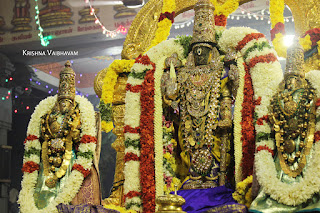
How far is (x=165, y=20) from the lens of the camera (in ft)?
20.9

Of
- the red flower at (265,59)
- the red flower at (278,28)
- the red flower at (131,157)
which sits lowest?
the red flower at (131,157)

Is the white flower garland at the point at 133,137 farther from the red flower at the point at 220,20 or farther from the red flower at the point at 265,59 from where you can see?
the red flower at the point at 265,59

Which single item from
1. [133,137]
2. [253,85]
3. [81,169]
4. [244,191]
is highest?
[253,85]

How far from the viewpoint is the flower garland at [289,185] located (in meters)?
3.94

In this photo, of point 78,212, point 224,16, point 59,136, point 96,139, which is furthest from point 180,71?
point 78,212

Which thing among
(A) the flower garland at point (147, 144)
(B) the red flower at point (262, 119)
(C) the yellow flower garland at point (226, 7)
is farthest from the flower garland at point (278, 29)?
(A) the flower garland at point (147, 144)

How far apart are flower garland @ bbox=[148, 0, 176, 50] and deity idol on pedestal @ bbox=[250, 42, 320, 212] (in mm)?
2273

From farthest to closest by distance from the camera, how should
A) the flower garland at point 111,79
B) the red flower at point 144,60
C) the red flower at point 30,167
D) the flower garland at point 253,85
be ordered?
the flower garland at point 111,79
the red flower at point 144,60
the red flower at point 30,167
the flower garland at point 253,85

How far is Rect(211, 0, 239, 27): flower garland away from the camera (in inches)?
230

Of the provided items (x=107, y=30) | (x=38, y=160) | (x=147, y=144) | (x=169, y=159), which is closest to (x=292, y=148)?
(x=169, y=159)

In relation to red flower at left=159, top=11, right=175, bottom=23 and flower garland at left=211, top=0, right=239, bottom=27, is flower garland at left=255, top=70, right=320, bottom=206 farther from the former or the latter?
red flower at left=159, top=11, right=175, bottom=23

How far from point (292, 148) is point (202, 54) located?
1.75 m

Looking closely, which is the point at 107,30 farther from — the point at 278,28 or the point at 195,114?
the point at 278,28

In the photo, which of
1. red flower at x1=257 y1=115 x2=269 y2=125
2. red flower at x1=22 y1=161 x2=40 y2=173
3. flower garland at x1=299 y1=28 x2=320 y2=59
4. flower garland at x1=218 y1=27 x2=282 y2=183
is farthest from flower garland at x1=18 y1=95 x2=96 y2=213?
flower garland at x1=299 y1=28 x2=320 y2=59
